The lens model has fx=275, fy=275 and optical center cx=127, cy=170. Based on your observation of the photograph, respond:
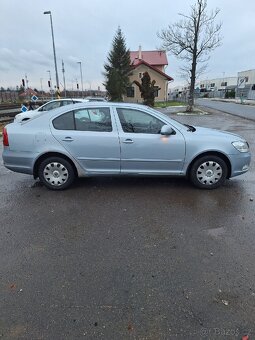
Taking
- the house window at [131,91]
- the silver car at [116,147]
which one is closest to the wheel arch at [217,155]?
the silver car at [116,147]

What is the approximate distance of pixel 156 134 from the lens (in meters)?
5.03

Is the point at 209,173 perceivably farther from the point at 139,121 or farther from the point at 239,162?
the point at 139,121

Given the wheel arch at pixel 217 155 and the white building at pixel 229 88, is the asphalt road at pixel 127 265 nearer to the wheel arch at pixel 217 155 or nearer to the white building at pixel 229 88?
the wheel arch at pixel 217 155

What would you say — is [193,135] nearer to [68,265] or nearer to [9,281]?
[68,265]

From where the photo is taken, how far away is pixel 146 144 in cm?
500

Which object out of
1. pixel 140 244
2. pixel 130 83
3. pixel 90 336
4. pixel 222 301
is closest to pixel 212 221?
pixel 140 244

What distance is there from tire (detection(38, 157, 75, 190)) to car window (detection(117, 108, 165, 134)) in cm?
134

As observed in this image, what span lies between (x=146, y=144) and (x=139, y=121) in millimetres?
457

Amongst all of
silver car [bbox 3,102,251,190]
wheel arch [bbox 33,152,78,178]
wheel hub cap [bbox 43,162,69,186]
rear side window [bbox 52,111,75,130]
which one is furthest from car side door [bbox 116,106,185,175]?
wheel hub cap [bbox 43,162,69,186]

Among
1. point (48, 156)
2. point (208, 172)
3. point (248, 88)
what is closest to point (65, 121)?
point (48, 156)

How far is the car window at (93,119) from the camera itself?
508 centimetres

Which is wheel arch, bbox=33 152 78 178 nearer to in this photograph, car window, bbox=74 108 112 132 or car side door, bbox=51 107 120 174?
car side door, bbox=51 107 120 174

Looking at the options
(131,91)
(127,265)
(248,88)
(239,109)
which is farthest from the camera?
(248,88)

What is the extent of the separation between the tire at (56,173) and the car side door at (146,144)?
3.41ft
